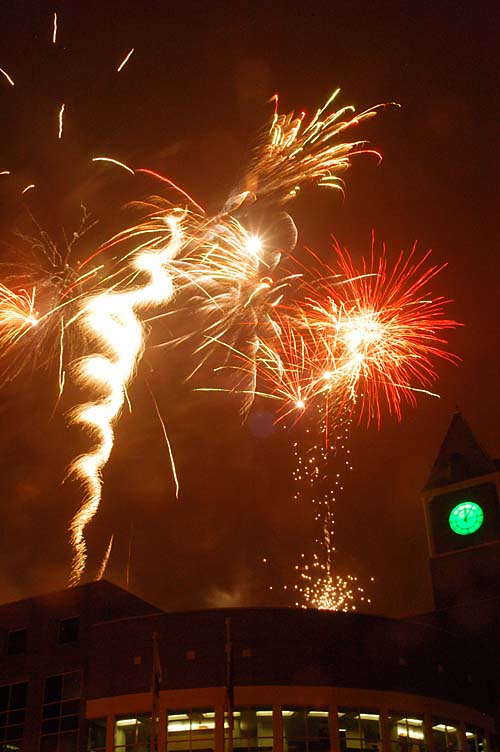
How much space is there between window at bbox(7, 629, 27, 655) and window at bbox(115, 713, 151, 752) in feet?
23.1

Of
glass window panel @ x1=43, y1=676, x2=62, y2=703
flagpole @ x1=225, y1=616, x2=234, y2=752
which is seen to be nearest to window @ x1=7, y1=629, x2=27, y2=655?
glass window panel @ x1=43, y1=676, x2=62, y2=703

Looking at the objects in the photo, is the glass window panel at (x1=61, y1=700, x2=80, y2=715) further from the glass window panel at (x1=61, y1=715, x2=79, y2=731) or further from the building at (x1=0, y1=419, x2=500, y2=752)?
the glass window panel at (x1=61, y1=715, x2=79, y2=731)

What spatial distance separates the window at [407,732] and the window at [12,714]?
15968mm

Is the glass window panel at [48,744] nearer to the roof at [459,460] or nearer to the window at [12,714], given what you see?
the window at [12,714]

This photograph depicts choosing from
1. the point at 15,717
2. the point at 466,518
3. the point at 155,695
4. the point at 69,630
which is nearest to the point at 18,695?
the point at 15,717

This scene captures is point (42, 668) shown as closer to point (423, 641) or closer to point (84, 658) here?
point (84, 658)

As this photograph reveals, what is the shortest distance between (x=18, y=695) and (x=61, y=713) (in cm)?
278

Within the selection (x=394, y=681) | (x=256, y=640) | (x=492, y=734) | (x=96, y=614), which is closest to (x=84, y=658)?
(x=96, y=614)

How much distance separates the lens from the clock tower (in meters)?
50.5

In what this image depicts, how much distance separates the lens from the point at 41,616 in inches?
1607

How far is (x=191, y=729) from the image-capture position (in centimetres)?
3462

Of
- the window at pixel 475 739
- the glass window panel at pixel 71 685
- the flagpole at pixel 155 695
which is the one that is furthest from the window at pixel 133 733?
the window at pixel 475 739

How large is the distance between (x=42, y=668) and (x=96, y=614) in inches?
131

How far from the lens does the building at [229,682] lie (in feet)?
114
